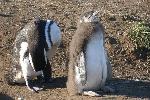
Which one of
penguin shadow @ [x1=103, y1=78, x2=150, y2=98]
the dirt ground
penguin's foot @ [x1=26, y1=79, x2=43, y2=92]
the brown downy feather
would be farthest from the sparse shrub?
penguin's foot @ [x1=26, y1=79, x2=43, y2=92]

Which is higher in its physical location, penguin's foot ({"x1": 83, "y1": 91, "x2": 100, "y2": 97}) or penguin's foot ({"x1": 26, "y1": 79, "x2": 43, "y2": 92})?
penguin's foot ({"x1": 26, "y1": 79, "x2": 43, "y2": 92})

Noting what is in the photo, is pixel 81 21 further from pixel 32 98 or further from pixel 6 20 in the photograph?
pixel 6 20

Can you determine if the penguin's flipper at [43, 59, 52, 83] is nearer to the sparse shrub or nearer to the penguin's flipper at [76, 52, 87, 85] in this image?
the penguin's flipper at [76, 52, 87, 85]

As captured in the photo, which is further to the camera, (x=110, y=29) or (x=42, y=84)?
(x=110, y=29)

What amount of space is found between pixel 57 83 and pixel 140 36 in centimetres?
203

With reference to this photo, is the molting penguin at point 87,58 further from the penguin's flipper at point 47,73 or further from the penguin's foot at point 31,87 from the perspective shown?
the penguin's foot at point 31,87

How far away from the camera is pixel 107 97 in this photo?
875 cm

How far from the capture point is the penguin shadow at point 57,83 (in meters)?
9.40

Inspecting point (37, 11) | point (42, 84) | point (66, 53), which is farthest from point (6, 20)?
point (42, 84)

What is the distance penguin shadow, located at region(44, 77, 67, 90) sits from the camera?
9.40 meters

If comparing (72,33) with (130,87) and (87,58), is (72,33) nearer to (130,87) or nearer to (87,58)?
(130,87)

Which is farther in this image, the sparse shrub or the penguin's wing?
the sparse shrub

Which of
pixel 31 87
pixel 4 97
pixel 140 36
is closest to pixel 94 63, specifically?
pixel 31 87

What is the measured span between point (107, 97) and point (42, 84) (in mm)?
1216
